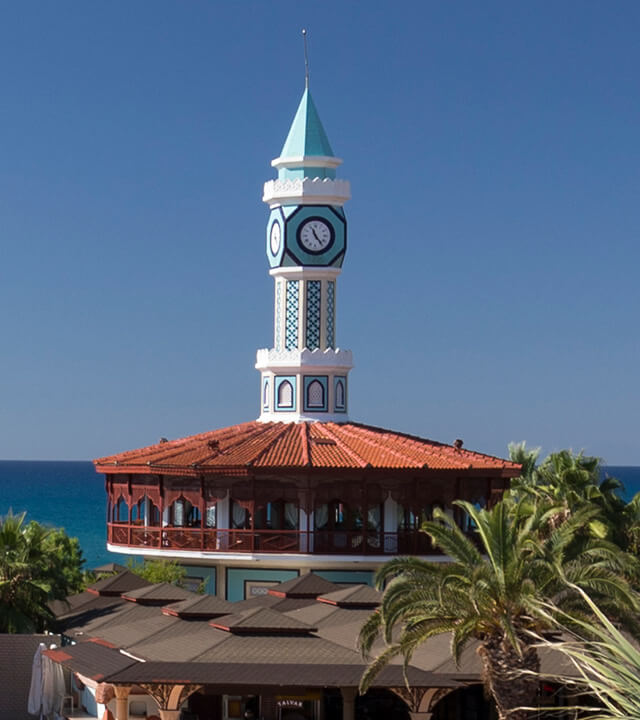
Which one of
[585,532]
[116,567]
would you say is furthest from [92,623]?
[585,532]

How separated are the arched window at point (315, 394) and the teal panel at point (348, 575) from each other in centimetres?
901

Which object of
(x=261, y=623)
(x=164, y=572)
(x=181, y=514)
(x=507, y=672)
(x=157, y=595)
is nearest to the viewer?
(x=507, y=672)

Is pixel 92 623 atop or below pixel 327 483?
below

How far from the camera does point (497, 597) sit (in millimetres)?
28750

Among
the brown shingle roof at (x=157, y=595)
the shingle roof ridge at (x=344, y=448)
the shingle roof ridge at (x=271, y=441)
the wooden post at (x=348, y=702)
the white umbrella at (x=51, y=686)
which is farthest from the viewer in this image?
the shingle roof ridge at (x=271, y=441)

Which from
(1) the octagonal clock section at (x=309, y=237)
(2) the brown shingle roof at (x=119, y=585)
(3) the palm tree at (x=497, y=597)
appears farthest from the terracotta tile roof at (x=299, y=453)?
(3) the palm tree at (x=497, y=597)

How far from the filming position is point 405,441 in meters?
56.4

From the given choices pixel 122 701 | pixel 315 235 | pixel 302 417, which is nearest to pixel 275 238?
pixel 315 235

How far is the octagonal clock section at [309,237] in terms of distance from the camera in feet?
195

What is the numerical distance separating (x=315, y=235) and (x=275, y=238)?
1.67 meters

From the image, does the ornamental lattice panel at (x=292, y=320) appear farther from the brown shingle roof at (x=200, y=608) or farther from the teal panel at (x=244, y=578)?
the brown shingle roof at (x=200, y=608)

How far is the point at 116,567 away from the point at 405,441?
11.4 metres

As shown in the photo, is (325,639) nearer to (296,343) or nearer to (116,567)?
(116,567)

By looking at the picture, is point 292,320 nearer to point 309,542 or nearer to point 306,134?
point 306,134
